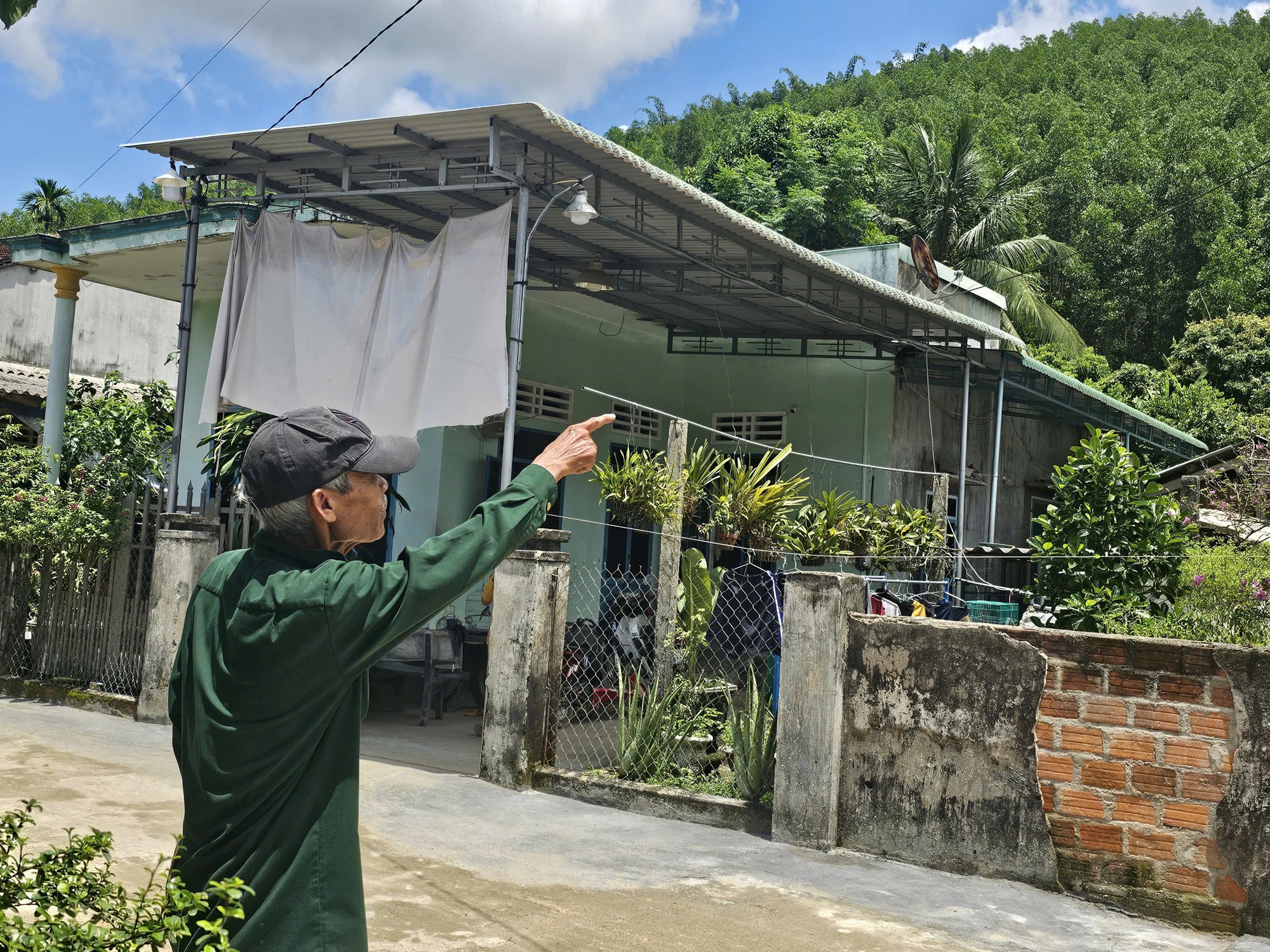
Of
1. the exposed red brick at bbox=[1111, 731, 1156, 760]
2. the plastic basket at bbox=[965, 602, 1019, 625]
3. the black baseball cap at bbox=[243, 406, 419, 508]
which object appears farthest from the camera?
the plastic basket at bbox=[965, 602, 1019, 625]

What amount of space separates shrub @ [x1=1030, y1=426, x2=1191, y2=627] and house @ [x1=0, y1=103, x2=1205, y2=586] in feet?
5.13

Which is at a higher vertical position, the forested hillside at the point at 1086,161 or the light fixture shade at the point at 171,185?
the forested hillside at the point at 1086,161

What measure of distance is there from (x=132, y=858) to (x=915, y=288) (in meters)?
12.4

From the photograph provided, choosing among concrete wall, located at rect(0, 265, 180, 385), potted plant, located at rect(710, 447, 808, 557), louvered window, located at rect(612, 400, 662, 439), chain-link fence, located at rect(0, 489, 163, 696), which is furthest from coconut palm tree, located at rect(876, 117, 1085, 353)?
chain-link fence, located at rect(0, 489, 163, 696)

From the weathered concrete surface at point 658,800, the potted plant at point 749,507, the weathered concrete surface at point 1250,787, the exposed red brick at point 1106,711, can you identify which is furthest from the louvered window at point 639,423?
the weathered concrete surface at point 1250,787

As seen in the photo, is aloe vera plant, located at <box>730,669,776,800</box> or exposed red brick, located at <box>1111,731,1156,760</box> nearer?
exposed red brick, located at <box>1111,731,1156,760</box>

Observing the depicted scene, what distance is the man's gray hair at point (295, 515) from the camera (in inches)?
76.2

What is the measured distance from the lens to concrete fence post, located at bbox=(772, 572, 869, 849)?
5.99 m

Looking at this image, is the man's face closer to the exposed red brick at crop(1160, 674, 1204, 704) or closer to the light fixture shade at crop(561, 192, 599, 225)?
the exposed red brick at crop(1160, 674, 1204, 704)

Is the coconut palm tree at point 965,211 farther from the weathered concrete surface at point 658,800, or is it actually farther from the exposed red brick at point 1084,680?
the exposed red brick at point 1084,680

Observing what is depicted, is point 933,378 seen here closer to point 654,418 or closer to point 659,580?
point 654,418

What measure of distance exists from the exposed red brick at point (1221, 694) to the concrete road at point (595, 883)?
3.50 ft

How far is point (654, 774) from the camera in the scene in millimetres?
6934

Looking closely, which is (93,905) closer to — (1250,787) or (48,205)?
(1250,787)
